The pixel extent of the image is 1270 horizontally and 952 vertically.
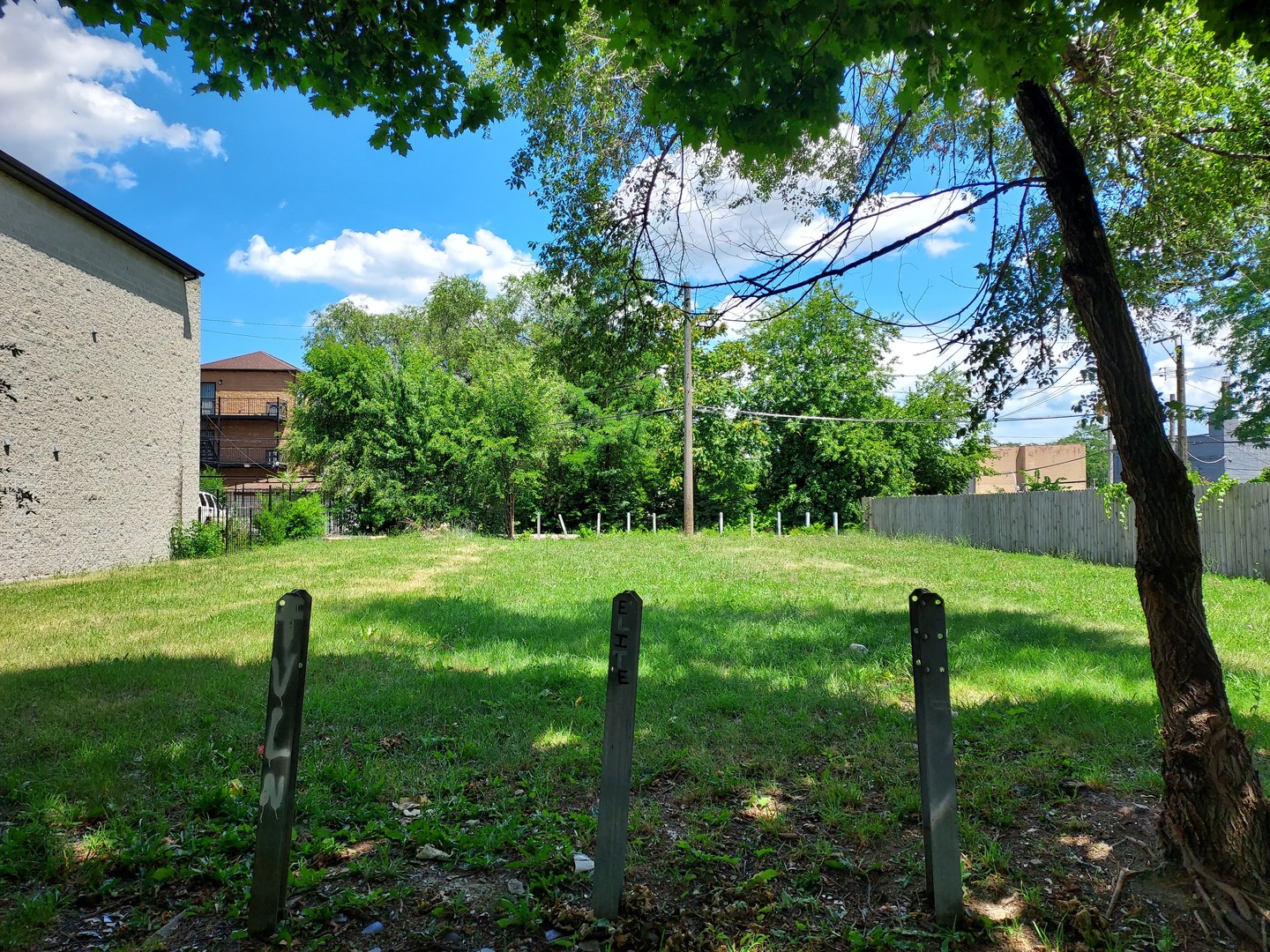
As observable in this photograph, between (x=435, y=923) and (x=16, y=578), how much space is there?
14.2 metres

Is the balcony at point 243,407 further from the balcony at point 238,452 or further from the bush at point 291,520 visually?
the bush at point 291,520

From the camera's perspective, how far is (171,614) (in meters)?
8.94

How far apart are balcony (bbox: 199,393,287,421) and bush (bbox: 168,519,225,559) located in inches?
1002

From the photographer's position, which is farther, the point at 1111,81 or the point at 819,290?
the point at 1111,81

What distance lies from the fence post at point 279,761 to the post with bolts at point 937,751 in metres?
2.06

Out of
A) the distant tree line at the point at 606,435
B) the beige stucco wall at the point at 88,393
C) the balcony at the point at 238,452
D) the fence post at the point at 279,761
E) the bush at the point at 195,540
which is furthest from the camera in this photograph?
the balcony at the point at 238,452

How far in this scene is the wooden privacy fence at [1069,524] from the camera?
38.0 feet

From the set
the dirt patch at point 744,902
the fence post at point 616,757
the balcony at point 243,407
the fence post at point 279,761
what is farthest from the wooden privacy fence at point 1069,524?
the balcony at point 243,407

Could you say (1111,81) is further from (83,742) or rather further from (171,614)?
(171,614)

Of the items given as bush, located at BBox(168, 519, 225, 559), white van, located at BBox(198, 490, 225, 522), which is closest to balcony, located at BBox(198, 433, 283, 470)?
white van, located at BBox(198, 490, 225, 522)

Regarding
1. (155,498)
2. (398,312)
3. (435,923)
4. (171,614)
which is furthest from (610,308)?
(398,312)

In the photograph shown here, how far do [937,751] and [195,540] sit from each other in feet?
60.7

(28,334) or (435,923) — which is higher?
(28,334)

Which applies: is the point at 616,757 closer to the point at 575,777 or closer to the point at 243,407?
the point at 575,777
